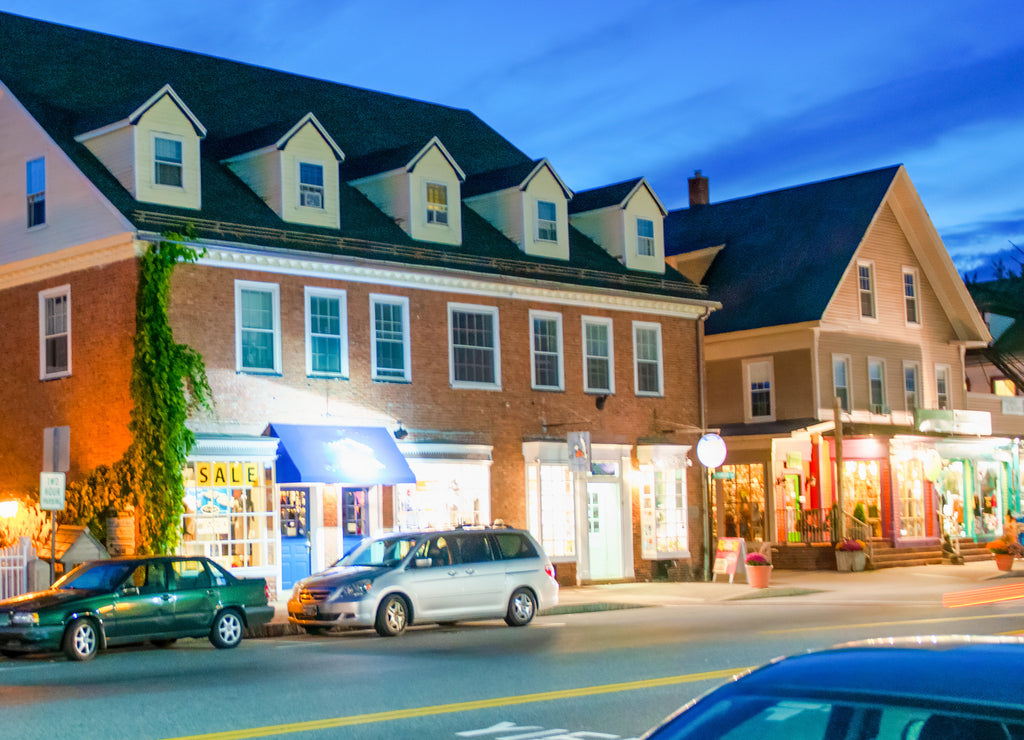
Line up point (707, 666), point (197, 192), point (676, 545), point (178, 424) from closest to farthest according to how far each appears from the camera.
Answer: point (707, 666) < point (178, 424) < point (197, 192) < point (676, 545)

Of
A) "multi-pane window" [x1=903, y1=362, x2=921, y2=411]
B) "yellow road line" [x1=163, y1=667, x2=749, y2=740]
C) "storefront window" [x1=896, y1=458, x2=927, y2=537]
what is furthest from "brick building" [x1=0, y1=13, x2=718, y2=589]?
"yellow road line" [x1=163, y1=667, x2=749, y2=740]

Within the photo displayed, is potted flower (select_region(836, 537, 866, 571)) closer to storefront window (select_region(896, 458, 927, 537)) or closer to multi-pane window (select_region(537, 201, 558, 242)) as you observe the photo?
storefront window (select_region(896, 458, 927, 537))

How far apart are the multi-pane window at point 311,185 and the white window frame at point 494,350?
12.2 feet

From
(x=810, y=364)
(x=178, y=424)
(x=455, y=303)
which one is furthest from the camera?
(x=810, y=364)

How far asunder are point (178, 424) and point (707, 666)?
43.0ft

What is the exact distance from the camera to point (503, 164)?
37.3 meters

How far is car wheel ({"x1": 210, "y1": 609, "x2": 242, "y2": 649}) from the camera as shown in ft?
64.6

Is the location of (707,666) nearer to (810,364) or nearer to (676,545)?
(676,545)

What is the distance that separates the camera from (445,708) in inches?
488

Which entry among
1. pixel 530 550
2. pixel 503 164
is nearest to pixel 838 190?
pixel 503 164

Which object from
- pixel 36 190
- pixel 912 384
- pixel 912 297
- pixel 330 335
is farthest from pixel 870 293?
pixel 36 190

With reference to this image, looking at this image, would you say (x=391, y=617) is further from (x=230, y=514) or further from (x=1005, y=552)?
(x=1005, y=552)

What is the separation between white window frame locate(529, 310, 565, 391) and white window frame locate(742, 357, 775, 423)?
1056cm

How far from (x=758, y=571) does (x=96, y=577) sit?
633 inches
